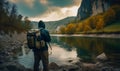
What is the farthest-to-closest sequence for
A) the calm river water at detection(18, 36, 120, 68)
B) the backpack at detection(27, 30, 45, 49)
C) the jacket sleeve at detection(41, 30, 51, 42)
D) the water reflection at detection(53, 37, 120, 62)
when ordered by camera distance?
the water reflection at detection(53, 37, 120, 62), the calm river water at detection(18, 36, 120, 68), the jacket sleeve at detection(41, 30, 51, 42), the backpack at detection(27, 30, 45, 49)

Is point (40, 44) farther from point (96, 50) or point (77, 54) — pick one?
point (96, 50)

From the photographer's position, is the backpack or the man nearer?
the backpack

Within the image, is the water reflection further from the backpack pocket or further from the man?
the backpack pocket

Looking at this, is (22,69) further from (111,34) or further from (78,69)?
(111,34)

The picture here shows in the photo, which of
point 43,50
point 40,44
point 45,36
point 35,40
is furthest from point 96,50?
point 35,40

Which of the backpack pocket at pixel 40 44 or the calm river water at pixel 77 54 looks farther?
the calm river water at pixel 77 54

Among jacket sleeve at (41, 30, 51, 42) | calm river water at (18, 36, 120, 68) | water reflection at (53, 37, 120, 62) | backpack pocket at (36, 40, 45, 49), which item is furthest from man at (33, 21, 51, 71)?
water reflection at (53, 37, 120, 62)

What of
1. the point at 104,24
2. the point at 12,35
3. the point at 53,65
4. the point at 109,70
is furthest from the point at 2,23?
the point at 104,24

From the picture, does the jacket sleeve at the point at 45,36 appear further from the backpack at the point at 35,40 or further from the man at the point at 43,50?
the backpack at the point at 35,40

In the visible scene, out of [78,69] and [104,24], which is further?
[104,24]

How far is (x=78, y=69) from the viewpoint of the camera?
2923 centimetres

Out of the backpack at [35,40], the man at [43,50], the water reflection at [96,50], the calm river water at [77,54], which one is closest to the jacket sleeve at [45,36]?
the man at [43,50]

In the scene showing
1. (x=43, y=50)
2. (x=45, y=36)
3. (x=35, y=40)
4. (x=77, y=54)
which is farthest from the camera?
(x=77, y=54)

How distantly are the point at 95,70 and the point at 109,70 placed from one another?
6.23 feet
